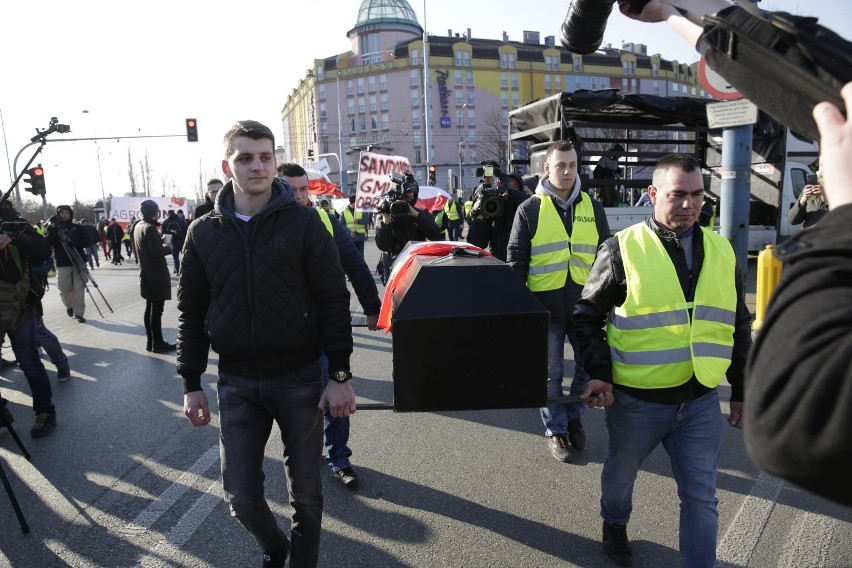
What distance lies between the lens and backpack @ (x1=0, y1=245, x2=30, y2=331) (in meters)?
4.78

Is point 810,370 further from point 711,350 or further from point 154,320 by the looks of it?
point 154,320

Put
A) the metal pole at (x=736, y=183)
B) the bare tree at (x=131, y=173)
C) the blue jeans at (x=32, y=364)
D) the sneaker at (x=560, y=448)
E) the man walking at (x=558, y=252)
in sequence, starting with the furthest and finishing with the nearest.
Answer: the bare tree at (x=131, y=173) → the metal pole at (x=736, y=183) → the blue jeans at (x=32, y=364) → the man walking at (x=558, y=252) → the sneaker at (x=560, y=448)

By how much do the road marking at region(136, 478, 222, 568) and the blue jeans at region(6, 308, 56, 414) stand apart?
223cm

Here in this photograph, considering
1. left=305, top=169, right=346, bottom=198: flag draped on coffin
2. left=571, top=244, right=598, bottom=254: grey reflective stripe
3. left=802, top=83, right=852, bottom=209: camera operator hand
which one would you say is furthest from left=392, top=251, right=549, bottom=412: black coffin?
left=305, top=169, right=346, bottom=198: flag draped on coffin

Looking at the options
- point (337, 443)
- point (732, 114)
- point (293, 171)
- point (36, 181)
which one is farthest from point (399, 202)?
point (36, 181)

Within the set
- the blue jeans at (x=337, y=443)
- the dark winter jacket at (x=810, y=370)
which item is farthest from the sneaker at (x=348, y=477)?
the dark winter jacket at (x=810, y=370)

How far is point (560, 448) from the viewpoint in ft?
13.3

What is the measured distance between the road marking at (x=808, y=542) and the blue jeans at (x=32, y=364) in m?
5.52

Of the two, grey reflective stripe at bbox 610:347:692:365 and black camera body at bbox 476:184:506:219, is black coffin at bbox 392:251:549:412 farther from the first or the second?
black camera body at bbox 476:184:506:219

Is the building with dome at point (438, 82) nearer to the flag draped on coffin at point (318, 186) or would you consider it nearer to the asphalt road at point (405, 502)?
the flag draped on coffin at point (318, 186)

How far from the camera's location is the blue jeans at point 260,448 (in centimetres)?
249

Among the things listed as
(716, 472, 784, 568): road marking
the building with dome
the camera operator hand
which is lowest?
(716, 472, 784, 568): road marking

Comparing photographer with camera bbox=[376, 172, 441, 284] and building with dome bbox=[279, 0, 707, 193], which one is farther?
building with dome bbox=[279, 0, 707, 193]

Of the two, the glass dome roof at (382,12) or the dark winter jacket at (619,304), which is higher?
the glass dome roof at (382,12)
